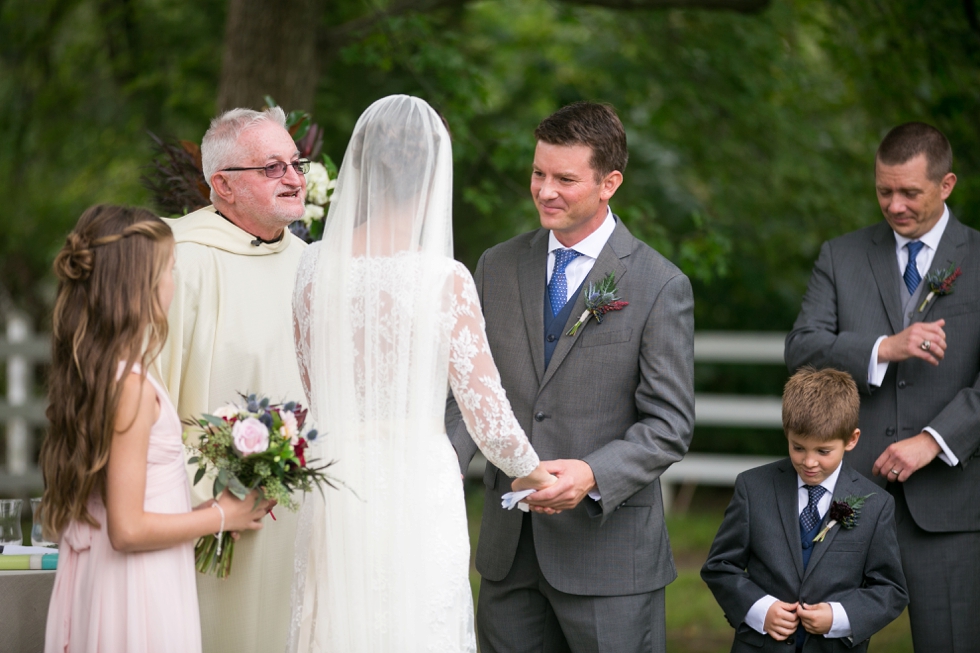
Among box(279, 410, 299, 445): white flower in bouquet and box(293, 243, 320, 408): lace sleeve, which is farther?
box(293, 243, 320, 408): lace sleeve

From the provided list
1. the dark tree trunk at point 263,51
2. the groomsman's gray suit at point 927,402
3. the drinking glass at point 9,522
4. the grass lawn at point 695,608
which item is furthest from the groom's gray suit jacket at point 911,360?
the dark tree trunk at point 263,51

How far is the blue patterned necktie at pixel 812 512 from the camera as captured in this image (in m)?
3.84

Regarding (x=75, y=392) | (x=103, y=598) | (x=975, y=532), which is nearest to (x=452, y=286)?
(x=75, y=392)

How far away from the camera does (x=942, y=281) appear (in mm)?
4188

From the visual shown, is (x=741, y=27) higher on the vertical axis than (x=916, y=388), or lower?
higher

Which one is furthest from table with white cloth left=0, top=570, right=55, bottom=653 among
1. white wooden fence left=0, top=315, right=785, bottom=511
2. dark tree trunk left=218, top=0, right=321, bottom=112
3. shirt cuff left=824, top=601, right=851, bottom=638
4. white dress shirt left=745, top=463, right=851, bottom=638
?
white wooden fence left=0, top=315, right=785, bottom=511

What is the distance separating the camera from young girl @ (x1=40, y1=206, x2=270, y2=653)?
290 centimetres

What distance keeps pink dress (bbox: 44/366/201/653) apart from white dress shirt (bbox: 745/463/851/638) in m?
1.96

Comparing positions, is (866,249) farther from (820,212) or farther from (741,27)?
(741,27)

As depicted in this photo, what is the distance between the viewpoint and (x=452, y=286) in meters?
3.07

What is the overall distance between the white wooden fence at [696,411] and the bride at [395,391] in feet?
21.8

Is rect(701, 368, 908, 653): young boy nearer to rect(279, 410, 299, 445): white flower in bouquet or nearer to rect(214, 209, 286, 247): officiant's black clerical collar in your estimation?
rect(279, 410, 299, 445): white flower in bouquet

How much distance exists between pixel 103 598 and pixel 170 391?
1.00 meters

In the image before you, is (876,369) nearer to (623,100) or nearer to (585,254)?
(585,254)
